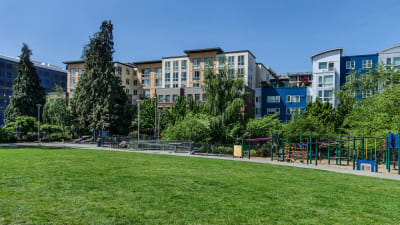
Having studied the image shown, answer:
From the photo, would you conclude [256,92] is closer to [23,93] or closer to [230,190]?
[23,93]

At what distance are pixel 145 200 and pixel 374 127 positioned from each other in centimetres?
2951

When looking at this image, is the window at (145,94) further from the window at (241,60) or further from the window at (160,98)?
the window at (241,60)

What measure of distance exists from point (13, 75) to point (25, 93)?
56.1 metres

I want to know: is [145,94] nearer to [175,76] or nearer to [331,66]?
[175,76]

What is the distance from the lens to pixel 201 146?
107 feet

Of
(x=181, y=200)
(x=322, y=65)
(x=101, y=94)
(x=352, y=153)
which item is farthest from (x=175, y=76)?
(x=181, y=200)

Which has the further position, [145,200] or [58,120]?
[58,120]

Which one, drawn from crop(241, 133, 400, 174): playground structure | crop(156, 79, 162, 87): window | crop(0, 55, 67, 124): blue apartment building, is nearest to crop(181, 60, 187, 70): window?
crop(156, 79, 162, 87): window

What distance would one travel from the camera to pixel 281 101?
64875mm

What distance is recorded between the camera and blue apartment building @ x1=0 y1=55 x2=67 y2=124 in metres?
101

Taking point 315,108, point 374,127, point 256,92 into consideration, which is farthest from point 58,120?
point 374,127

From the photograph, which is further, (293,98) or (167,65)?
(167,65)

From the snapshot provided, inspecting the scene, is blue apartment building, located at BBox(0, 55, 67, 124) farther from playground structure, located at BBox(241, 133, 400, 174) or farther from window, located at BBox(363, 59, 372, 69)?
window, located at BBox(363, 59, 372, 69)

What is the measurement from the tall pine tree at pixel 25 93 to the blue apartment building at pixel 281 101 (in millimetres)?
49538
